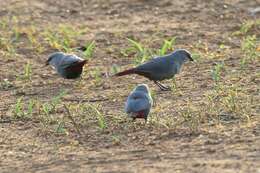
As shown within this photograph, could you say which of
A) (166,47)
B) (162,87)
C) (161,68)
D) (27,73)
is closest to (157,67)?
(161,68)

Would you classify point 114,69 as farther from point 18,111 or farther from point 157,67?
point 18,111

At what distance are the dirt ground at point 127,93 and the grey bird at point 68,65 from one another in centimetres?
11

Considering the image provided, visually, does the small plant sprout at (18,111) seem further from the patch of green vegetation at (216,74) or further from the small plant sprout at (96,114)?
the patch of green vegetation at (216,74)

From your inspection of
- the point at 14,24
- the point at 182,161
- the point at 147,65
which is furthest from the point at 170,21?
the point at 182,161

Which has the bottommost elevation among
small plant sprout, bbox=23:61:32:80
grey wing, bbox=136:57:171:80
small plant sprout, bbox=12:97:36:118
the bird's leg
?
the bird's leg

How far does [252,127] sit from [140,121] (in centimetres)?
98

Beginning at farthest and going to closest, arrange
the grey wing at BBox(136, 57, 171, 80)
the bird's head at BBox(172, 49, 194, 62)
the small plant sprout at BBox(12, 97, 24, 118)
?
the bird's head at BBox(172, 49, 194, 62)
the grey wing at BBox(136, 57, 171, 80)
the small plant sprout at BBox(12, 97, 24, 118)

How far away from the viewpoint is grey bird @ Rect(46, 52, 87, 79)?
29.7ft

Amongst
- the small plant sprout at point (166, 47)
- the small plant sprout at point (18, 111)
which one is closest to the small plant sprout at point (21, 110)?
the small plant sprout at point (18, 111)

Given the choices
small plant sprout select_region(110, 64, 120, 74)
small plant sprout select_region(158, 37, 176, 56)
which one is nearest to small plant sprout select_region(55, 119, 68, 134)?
small plant sprout select_region(110, 64, 120, 74)

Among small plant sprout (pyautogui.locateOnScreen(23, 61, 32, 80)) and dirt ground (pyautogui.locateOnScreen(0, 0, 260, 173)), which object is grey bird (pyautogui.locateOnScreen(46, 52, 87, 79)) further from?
small plant sprout (pyautogui.locateOnScreen(23, 61, 32, 80))

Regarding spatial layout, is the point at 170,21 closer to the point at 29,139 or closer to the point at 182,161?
the point at 29,139

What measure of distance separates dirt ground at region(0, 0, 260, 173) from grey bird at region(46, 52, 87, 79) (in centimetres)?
11

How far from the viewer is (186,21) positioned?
1181 centimetres
